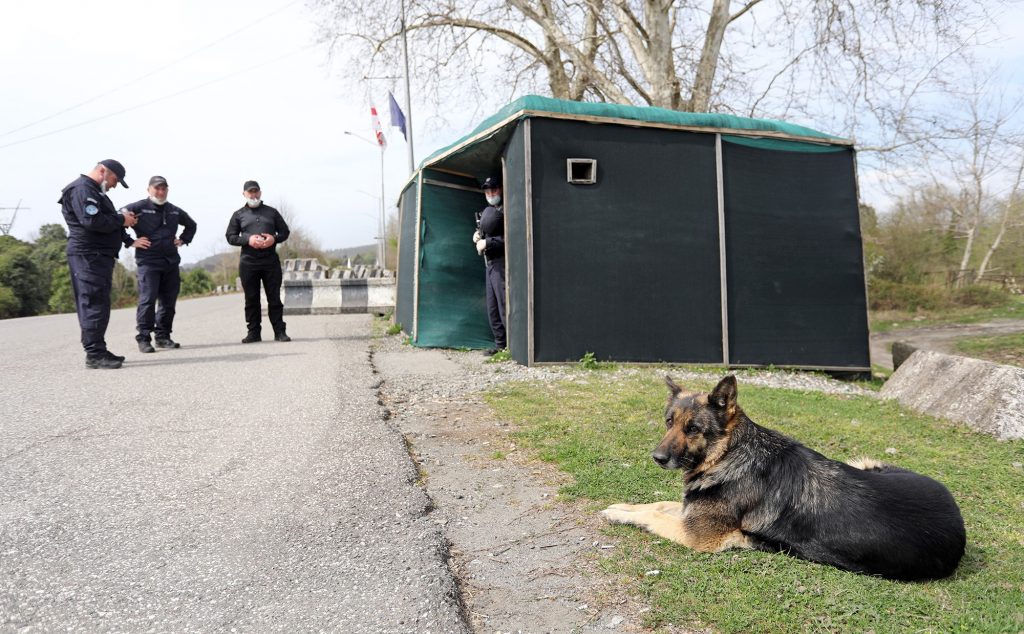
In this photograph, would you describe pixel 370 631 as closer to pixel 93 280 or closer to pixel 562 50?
pixel 93 280

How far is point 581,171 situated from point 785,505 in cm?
576

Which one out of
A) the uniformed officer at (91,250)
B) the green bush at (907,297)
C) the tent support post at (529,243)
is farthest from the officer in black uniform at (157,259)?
the green bush at (907,297)

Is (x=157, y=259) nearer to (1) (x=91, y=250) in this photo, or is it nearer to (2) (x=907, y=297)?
(1) (x=91, y=250)

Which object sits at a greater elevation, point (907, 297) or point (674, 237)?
point (674, 237)

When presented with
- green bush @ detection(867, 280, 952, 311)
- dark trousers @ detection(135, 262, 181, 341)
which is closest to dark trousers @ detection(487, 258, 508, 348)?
dark trousers @ detection(135, 262, 181, 341)

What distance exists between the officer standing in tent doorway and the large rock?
4.80 meters

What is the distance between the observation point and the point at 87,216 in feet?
23.3

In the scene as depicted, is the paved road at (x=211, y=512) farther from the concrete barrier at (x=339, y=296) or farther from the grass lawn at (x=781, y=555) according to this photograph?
the concrete barrier at (x=339, y=296)

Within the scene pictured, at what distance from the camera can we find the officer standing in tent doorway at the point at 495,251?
8828 millimetres

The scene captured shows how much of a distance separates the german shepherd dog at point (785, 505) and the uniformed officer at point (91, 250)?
263 inches

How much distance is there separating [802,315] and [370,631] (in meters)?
7.97

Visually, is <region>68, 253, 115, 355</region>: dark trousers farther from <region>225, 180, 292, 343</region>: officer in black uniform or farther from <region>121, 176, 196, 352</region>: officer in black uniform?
<region>225, 180, 292, 343</region>: officer in black uniform

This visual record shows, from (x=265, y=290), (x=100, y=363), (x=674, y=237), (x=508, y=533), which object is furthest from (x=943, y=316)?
(x=100, y=363)

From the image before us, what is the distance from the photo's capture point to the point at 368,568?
271 centimetres
